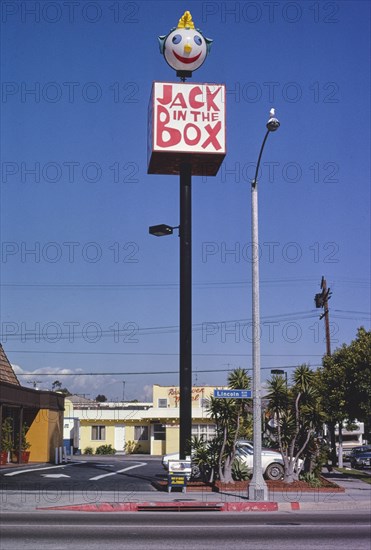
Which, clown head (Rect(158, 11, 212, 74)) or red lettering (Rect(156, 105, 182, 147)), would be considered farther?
clown head (Rect(158, 11, 212, 74))

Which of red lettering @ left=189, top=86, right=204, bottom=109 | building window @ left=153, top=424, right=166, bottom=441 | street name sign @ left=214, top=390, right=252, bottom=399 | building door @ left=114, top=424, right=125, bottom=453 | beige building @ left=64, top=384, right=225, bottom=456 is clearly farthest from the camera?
building door @ left=114, top=424, right=125, bottom=453

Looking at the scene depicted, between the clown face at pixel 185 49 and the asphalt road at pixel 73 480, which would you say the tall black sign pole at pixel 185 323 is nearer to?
the asphalt road at pixel 73 480

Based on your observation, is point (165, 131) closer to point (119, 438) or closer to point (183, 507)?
point (183, 507)

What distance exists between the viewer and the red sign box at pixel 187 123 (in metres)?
28.0

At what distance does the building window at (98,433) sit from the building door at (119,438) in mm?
1205

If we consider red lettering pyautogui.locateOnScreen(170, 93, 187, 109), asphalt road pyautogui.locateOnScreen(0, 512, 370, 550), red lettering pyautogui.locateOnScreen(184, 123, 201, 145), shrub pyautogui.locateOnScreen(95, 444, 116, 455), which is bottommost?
shrub pyautogui.locateOnScreen(95, 444, 116, 455)

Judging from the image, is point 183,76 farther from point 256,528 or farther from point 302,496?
point 256,528

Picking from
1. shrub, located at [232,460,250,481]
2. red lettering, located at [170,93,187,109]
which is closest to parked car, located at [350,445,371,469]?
shrub, located at [232,460,250,481]

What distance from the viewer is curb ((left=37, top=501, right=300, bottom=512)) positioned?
1889cm

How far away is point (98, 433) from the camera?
66062 millimetres

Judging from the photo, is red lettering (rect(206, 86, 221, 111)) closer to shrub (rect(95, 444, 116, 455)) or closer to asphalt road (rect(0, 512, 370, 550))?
asphalt road (rect(0, 512, 370, 550))

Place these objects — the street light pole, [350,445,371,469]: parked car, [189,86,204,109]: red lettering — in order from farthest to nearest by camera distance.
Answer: [350,445,371,469]: parked car < [189,86,204,109]: red lettering < the street light pole

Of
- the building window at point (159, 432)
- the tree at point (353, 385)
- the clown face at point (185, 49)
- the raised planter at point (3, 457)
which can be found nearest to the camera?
the clown face at point (185, 49)

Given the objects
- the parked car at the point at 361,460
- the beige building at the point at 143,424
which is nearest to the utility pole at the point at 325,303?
the parked car at the point at 361,460
